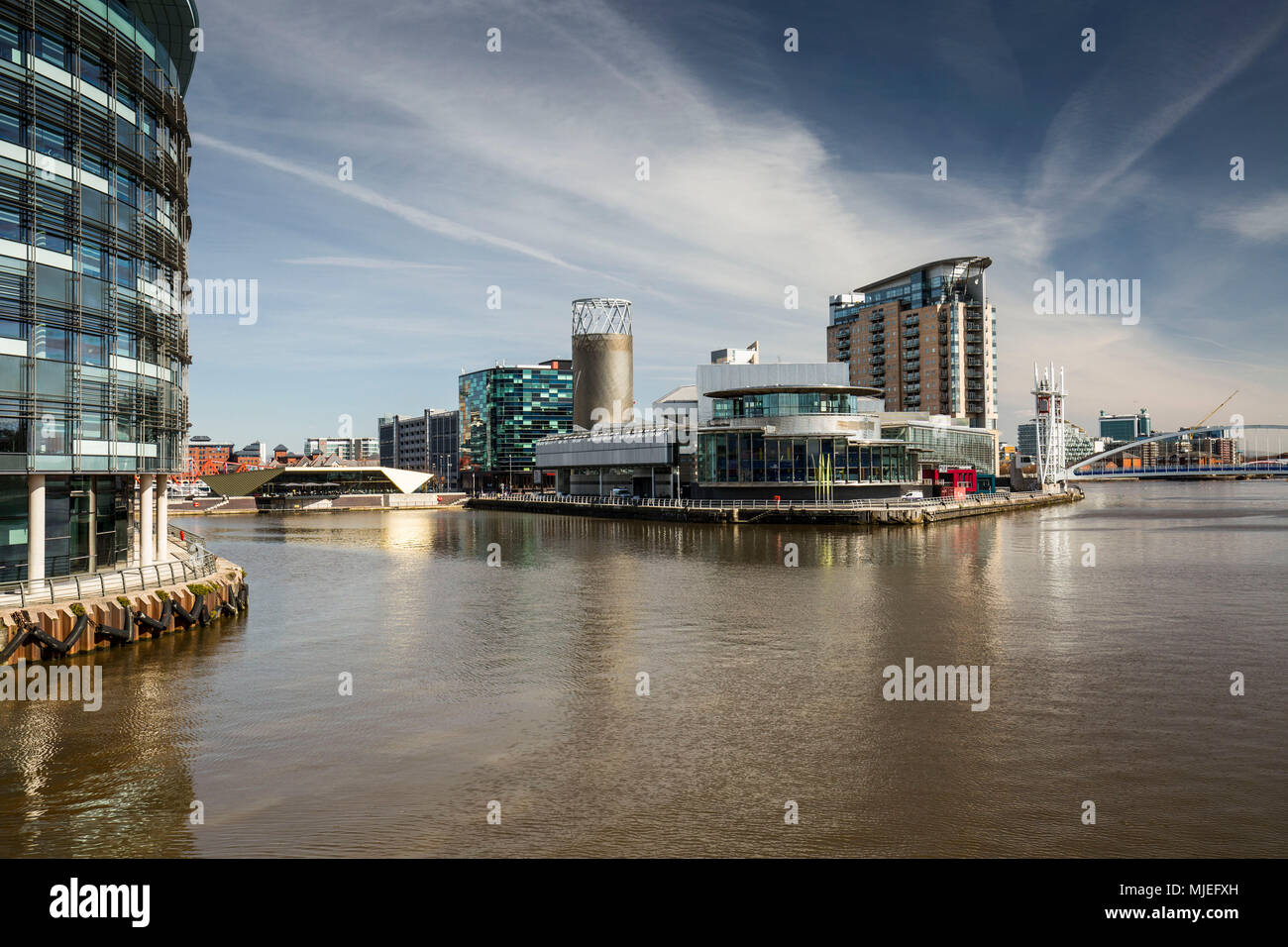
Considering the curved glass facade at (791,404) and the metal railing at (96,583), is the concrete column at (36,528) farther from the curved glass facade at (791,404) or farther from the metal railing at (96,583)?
the curved glass facade at (791,404)

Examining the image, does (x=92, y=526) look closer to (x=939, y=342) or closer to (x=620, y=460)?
(x=620, y=460)

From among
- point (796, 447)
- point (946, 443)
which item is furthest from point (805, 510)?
point (946, 443)

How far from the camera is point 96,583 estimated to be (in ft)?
93.0

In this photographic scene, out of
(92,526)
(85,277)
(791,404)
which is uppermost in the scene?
(791,404)

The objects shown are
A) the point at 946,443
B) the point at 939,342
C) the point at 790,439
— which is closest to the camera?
the point at 790,439

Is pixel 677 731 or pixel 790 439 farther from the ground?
pixel 790 439

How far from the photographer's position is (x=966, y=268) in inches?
6865

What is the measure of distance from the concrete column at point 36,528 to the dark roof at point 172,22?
19.6m

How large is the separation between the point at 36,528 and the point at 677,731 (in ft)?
75.3

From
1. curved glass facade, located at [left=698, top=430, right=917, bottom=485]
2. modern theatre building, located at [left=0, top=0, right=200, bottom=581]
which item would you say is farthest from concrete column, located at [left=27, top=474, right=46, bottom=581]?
curved glass facade, located at [left=698, top=430, right=917, bottom=485]

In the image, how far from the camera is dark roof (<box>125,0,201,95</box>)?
35.0 m
